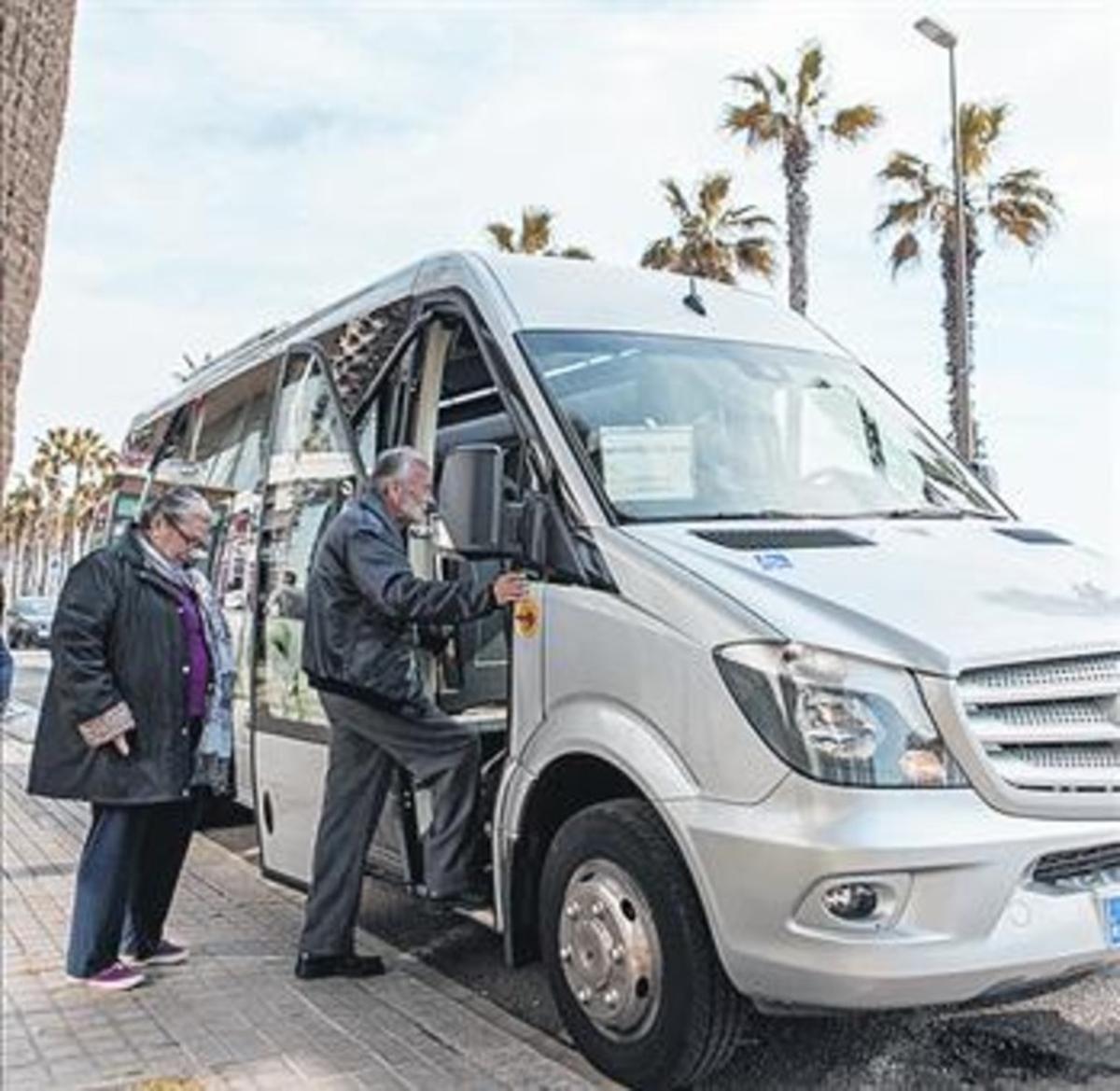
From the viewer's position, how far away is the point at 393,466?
5195 mm

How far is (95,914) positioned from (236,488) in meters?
2.98

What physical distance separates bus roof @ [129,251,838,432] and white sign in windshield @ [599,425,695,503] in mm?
615

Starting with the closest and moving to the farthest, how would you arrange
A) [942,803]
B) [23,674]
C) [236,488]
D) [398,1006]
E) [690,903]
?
[942,803] < [690,903] < [398,1006] < [236,488] < [23,674]

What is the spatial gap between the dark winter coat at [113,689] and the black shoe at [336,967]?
0.81 meters

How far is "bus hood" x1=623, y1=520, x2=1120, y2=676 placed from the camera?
371 cm

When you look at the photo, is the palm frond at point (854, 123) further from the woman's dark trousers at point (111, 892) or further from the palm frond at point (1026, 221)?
the woman's dark trousers at point (111, 892)

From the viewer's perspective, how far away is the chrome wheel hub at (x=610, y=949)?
13.2 ft

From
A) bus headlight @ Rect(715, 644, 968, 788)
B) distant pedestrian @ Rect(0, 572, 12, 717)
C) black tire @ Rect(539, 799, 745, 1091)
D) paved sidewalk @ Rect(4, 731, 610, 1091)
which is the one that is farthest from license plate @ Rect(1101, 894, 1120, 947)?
distant pedestrian @ Rect(0, 572, 12, 717)

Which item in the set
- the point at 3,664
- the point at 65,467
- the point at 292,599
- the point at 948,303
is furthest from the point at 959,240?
the point at 65,467

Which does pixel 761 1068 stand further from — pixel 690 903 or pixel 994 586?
pixel 994 586

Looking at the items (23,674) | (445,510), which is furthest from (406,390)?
(23,674)

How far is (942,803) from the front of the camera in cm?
357

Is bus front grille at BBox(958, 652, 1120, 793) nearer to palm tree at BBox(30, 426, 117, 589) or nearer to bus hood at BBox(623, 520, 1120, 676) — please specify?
bus hood at BBox(623, 520, 1120, 676)

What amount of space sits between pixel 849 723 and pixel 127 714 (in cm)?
269
